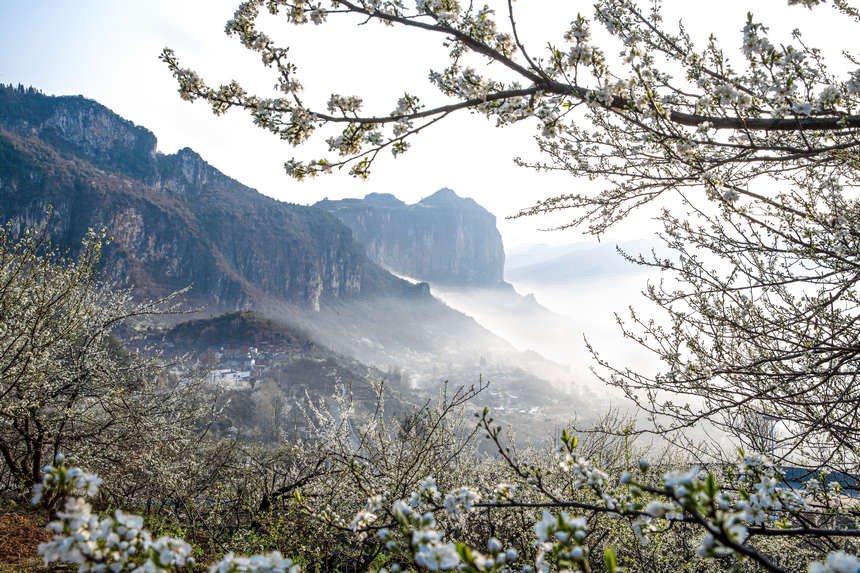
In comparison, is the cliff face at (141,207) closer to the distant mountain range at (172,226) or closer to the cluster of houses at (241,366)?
the distant mountain range at (172,226)

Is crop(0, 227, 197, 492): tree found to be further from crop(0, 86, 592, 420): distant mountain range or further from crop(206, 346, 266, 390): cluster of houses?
crop(0, 86, 592, 420): distant mountain range

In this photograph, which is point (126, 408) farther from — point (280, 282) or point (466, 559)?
point (280, 282)

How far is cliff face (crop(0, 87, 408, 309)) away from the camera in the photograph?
422 ft

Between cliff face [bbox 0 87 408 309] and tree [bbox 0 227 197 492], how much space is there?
126884mm

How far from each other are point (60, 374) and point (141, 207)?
565 feet

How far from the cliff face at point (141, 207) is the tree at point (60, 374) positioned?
416 ft

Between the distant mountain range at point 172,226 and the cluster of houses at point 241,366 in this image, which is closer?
the cluster of houses at point 241,366

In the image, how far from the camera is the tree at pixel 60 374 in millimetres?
5562

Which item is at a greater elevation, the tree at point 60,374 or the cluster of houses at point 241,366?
the tree at point 60,374

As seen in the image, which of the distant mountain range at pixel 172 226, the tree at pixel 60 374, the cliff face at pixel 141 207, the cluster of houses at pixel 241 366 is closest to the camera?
the tree at pixel 60 374

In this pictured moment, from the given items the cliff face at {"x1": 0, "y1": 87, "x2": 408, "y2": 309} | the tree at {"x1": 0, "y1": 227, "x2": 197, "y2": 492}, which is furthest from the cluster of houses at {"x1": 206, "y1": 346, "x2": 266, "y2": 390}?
the tree at {"x1": 0, "y1": 227, "x2": 197, "y2": 492}

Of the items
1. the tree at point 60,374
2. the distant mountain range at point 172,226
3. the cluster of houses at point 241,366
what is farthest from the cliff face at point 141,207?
the tree at point 60,374

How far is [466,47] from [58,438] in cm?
759

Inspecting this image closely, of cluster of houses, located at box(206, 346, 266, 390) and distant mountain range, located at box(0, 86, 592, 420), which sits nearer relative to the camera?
cluster of houses, located at box(206, 346, 266, 390)
